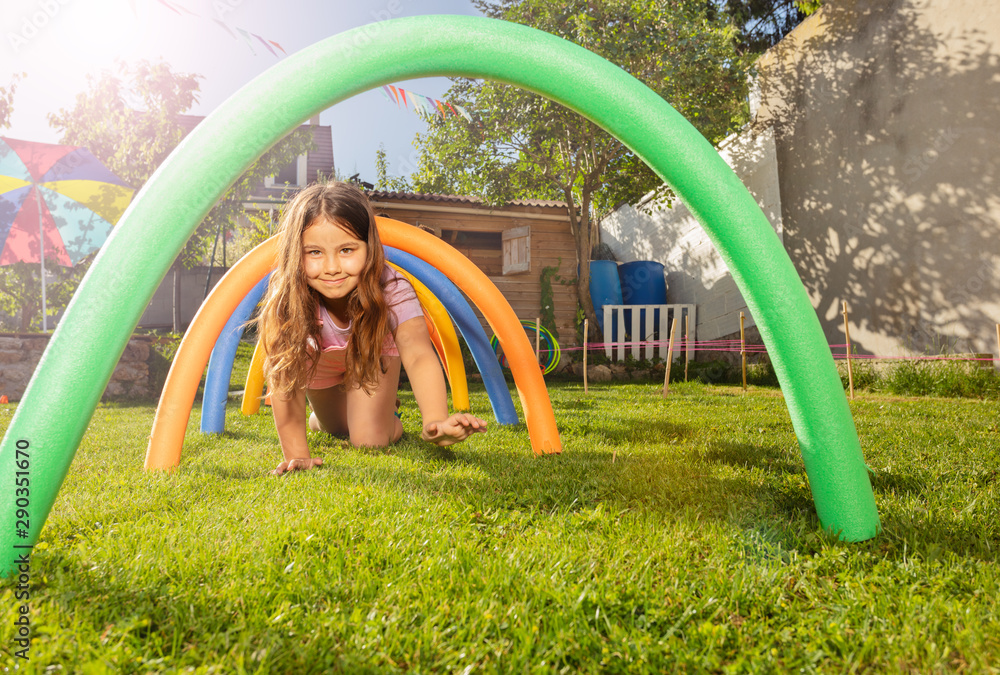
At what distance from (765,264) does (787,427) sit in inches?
119

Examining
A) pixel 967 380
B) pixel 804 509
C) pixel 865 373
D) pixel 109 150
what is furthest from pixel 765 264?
pixel 109 150

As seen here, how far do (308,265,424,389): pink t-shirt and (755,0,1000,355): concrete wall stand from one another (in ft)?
28.7

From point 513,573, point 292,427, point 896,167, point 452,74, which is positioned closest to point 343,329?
point 292,427

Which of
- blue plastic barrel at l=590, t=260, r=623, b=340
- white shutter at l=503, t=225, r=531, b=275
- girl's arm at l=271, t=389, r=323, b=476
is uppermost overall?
white shutter at l=503, t=225, r=531, b=275

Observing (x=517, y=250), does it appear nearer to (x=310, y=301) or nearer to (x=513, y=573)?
(x=310, y=301)

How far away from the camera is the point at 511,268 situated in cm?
1345

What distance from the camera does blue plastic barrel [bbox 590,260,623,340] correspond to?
1396cm

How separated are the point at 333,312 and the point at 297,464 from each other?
81 cm

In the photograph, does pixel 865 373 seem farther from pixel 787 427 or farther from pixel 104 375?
pixel 104 375

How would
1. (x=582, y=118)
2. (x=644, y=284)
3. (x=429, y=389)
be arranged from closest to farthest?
(x=429, y=389)
(x=582, y=118)
(x=644, y=284)

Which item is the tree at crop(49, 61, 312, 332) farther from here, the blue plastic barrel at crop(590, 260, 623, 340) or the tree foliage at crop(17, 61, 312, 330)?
the blue plastic barrel at crop(590, 260, 623, 340)

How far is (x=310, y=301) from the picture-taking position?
2678 mm

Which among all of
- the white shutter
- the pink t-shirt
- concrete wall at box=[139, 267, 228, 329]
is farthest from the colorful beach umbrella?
the pink t-shirt

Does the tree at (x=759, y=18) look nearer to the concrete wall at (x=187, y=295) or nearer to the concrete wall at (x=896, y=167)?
the concrete wall at (x=896, y=167)
